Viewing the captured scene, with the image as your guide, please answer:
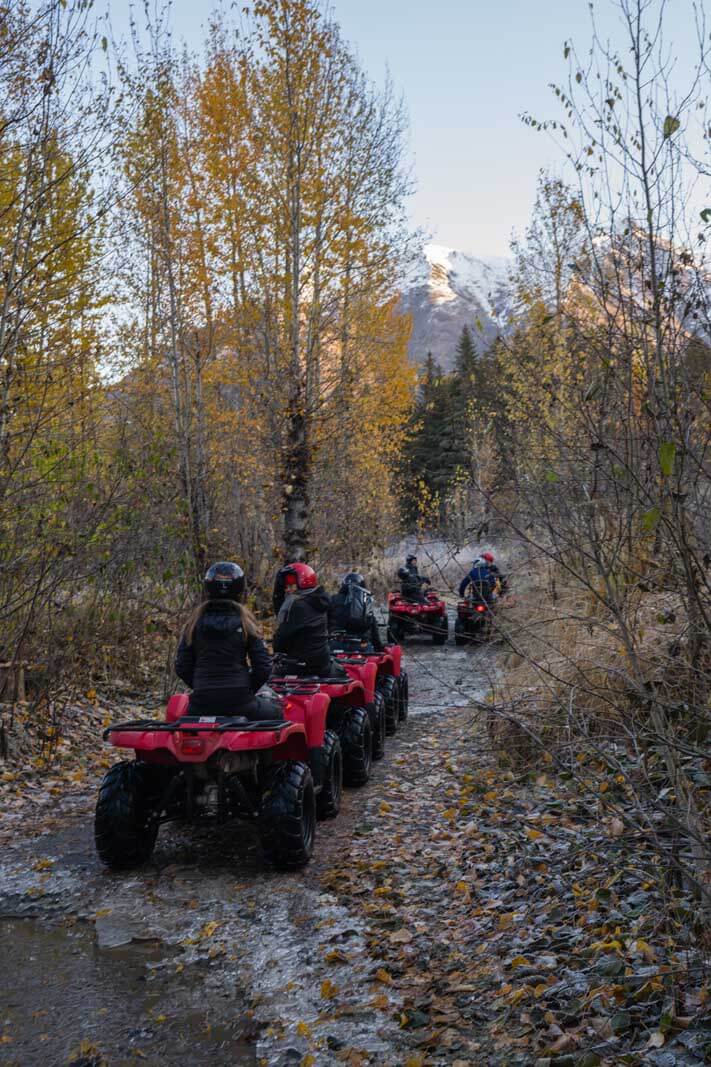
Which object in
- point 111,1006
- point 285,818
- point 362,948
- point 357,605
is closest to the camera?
point 111,1006

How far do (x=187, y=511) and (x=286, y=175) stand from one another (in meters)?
6.30

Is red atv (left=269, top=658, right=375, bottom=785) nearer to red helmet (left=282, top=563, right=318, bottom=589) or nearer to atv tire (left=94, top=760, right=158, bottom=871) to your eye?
red helmet (left=282, top=563, right=318, bottom=589)

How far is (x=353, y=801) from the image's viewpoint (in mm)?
7402

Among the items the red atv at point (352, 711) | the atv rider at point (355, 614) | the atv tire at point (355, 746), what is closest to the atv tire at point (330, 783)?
the red atv at point (352, 711)

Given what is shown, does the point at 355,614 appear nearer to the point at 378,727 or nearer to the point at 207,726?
the point at 378,727

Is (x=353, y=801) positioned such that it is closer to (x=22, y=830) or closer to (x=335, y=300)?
(x=22, y=830)

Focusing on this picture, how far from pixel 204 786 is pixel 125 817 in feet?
1.69

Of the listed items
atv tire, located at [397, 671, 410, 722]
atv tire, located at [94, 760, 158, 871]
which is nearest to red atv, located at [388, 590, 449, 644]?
atv tire, located at [397, 671, 410, 722]

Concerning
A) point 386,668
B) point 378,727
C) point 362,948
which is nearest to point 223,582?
point 362,948

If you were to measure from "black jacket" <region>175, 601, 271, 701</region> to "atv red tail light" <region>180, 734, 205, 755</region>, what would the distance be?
680 mm

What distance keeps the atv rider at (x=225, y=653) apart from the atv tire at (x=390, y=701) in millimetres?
3726

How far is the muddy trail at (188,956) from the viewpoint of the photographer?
140 inches

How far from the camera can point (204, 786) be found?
545 cm

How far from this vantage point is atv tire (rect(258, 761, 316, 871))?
17.3ft
